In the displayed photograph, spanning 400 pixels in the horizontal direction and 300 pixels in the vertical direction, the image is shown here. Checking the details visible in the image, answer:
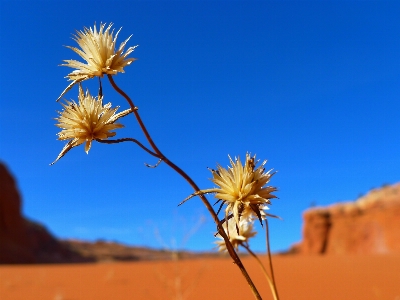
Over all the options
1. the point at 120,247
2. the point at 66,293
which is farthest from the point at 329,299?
the point at 120,247

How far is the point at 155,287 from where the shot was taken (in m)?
10.7

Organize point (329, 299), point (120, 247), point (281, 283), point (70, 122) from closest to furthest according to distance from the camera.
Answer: point (70, 122) → point (329, 299) → point (281, 283) → point (120, 247)

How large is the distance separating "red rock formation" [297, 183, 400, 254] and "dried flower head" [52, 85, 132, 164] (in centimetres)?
3928

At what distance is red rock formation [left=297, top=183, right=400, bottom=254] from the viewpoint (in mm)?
36438

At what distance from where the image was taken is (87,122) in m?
0.88

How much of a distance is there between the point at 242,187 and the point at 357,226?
4269 cm

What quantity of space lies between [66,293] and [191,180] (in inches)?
409

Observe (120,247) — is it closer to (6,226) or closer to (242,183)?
(6,226)

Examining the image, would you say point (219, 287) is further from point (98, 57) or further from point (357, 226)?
point (357, 226)

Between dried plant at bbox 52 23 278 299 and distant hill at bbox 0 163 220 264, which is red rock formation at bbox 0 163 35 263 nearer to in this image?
distant hill at bbox 0 163 220 264

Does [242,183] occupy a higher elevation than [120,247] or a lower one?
lower

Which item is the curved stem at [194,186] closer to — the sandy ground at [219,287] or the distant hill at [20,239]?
the sandy ground at [219,287]

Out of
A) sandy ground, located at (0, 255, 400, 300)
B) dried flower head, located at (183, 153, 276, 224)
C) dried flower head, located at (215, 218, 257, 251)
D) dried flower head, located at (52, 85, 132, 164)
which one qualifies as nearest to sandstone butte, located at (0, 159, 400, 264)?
sandy ground, located at (0, 255, 400, 300)

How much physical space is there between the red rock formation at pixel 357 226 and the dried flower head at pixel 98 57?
39.3 meters
